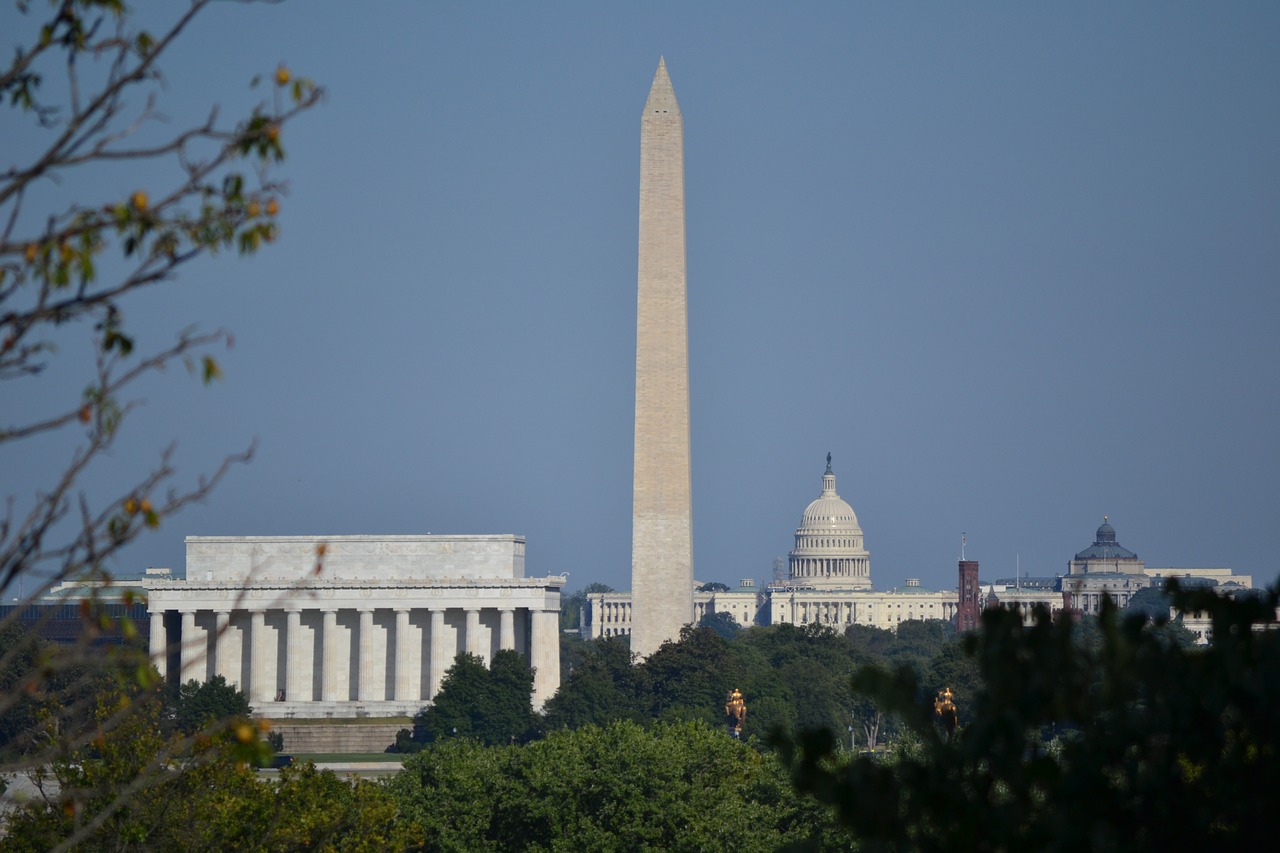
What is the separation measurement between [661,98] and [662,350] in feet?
37.2

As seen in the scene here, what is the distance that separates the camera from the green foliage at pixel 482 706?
95.4 m

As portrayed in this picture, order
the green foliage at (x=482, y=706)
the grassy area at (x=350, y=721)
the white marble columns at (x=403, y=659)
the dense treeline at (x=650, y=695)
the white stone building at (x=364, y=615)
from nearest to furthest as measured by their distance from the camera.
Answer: the green foliage at (x=482, y=706), the dense treeline at (x=650, y=695), the grassy area at (x=350, y=721), the white stone building at (x=364, y=615), the white marble columns at (x=403, y=659)

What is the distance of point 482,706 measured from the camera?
9612 cm

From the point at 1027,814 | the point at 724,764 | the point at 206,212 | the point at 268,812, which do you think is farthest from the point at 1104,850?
the point at 724,764

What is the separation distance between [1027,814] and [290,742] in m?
87.7

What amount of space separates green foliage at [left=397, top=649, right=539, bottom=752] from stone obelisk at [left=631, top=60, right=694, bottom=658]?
870 cm

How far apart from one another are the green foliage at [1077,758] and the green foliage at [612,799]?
31.9 metres

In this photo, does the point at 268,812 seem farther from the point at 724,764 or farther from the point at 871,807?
the point at 871,807

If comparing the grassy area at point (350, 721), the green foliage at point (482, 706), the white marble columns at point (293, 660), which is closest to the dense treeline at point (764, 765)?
the green foliage at point (482, 706)

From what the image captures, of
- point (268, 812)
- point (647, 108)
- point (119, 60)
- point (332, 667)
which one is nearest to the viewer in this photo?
point (119, 60)

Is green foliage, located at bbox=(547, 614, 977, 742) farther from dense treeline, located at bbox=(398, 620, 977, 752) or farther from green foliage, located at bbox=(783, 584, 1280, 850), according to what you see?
green foliage, located at bbox=(783, 584, 1280, 850)

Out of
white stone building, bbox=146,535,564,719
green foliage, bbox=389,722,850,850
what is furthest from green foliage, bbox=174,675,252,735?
green foliage, bbox=389,722,850,850

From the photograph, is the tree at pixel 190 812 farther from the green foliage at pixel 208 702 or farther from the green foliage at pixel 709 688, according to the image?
the green foliage at pixel 208 702

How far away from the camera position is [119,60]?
11.7 m
